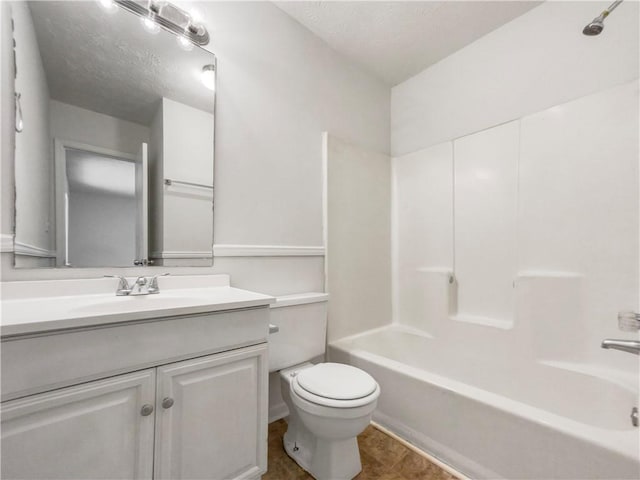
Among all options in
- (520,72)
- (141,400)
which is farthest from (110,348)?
(520,72)

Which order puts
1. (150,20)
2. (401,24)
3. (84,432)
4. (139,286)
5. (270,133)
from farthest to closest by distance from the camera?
(401,24) → (270,133) → (150,20) → (139,286) → (84,432)

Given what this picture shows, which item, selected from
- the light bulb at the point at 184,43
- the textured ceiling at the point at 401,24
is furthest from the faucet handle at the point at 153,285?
the textured ceiling at the point at 401,24

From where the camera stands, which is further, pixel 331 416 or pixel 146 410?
pixel 331 416

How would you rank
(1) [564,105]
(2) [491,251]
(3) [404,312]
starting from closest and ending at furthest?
(1) [564,105], (2) [491,251], (3) [404,312]

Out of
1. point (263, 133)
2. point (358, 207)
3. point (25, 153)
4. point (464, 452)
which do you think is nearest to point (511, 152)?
point (358, 207)

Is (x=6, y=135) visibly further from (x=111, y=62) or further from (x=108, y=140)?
(x=111, y=62)

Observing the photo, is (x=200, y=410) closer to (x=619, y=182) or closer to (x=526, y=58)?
(x=619, y=182)

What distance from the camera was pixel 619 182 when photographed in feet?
4.75

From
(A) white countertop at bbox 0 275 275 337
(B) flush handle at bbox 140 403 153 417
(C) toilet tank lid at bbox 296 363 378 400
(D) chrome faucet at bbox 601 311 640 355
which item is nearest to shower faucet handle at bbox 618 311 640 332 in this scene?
(D) chrome faucet at bbox 601 311 640 355

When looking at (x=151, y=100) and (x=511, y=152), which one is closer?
(x=151, y=100)

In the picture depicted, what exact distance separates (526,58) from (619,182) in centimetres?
93

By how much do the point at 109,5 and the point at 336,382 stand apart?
1.93 meters

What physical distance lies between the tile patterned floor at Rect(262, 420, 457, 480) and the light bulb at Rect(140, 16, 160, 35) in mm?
2124

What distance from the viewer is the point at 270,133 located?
174cm
